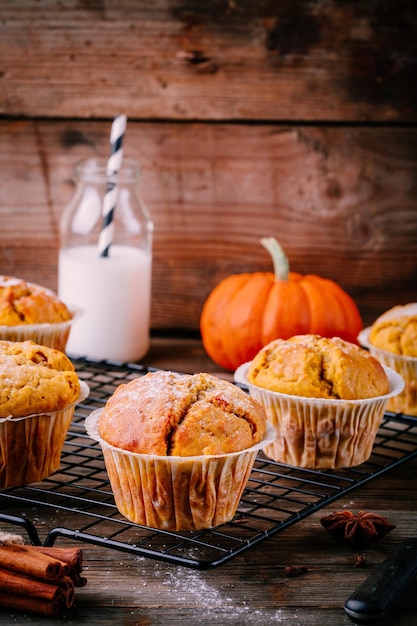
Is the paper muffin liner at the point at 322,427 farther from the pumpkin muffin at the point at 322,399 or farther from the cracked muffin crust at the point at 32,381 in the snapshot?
the cracked muffin crust at the point at 32,381

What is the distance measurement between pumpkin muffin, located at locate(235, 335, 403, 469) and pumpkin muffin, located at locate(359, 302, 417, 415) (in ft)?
1.08

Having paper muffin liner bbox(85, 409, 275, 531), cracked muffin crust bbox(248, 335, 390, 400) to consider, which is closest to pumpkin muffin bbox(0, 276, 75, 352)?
cracked muffin crust bbox(248, 335, 390, 400)

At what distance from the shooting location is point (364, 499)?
2150 millimetres

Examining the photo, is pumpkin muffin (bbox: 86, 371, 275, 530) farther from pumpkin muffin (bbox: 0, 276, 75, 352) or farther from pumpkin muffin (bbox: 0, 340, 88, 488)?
pumpkin muffin (bbox: 0, 276, 75, 352)

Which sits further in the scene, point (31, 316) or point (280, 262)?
point (280, 262)

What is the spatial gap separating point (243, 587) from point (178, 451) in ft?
0.97

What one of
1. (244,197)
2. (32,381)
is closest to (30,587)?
(32,381)

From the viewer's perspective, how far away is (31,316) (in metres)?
2.69

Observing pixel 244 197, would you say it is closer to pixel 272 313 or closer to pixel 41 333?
pixel 272 313

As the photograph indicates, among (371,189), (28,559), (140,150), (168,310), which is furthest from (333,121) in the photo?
(28,559)

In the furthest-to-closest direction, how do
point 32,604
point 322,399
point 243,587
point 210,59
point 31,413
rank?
point 210,59 < point 322,399 < point 31,413 < point 243,587 < point 32,604

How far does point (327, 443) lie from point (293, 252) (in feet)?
4.68

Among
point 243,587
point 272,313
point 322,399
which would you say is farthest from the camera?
point 272,313

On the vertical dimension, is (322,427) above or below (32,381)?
below
